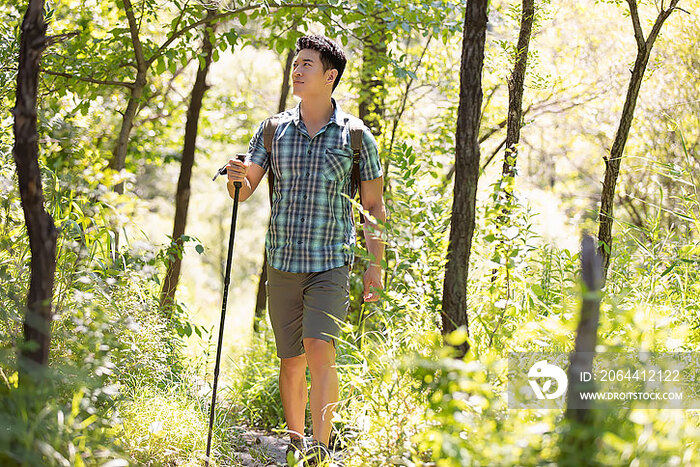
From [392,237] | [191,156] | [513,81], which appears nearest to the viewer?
[392,237]

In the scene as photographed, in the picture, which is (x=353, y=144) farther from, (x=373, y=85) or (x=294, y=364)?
(x=373, y=85)

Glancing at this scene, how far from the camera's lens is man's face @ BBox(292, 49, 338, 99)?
337 centimetres

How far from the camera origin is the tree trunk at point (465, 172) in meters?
2.51

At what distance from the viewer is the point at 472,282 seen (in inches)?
154

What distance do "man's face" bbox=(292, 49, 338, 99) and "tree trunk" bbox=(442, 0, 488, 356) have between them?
101cm

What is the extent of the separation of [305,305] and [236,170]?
0.73 m

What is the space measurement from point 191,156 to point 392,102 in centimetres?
191

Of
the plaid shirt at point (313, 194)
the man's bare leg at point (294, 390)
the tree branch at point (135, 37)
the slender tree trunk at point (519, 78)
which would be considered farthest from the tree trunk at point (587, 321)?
the tree branch at point (135, 37)

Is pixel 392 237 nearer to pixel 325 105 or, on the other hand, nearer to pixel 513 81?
pixel 325 105

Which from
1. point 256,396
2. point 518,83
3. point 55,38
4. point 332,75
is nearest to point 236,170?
point 332,75

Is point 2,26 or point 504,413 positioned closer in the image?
point 504,413

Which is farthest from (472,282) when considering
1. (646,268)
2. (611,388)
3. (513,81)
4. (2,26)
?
(2,26)

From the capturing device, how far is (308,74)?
338 centimetres

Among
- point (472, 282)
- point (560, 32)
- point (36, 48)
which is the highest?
point (560, 32)
